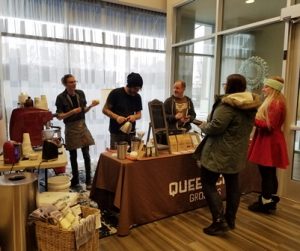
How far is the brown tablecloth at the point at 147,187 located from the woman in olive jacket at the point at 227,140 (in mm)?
345

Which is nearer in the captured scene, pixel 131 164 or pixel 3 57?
pixel 131 164

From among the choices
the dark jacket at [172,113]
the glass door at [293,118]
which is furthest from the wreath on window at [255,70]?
the dark jacket at [172,113]

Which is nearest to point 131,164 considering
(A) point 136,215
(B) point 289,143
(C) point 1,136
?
(A) point 136,215

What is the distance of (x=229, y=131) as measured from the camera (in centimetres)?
227

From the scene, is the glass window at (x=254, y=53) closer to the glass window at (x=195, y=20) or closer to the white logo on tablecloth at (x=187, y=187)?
the glass window at (x=195, y=20)

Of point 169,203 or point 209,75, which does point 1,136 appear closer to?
point 169,203

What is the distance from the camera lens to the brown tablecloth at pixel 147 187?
237 centimetres

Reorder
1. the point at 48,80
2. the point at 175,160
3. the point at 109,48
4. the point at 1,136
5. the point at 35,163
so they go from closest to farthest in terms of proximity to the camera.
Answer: the point at 35,163, the point at 175,160, the point at 1,136, the point at 48,80, the point at 109,48

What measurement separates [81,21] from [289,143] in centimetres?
379

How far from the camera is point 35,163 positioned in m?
2.09

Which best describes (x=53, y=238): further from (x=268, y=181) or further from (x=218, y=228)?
(x=268, y=181)

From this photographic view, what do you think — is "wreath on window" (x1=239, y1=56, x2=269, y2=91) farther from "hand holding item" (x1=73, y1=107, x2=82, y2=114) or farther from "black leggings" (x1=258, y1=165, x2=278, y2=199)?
"hand holding item" (x1=73, y1=107, x2=82, y2=114)

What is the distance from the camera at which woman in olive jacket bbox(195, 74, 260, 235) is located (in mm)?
2213

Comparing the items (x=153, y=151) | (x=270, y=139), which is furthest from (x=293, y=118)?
(x=153, y=151)
